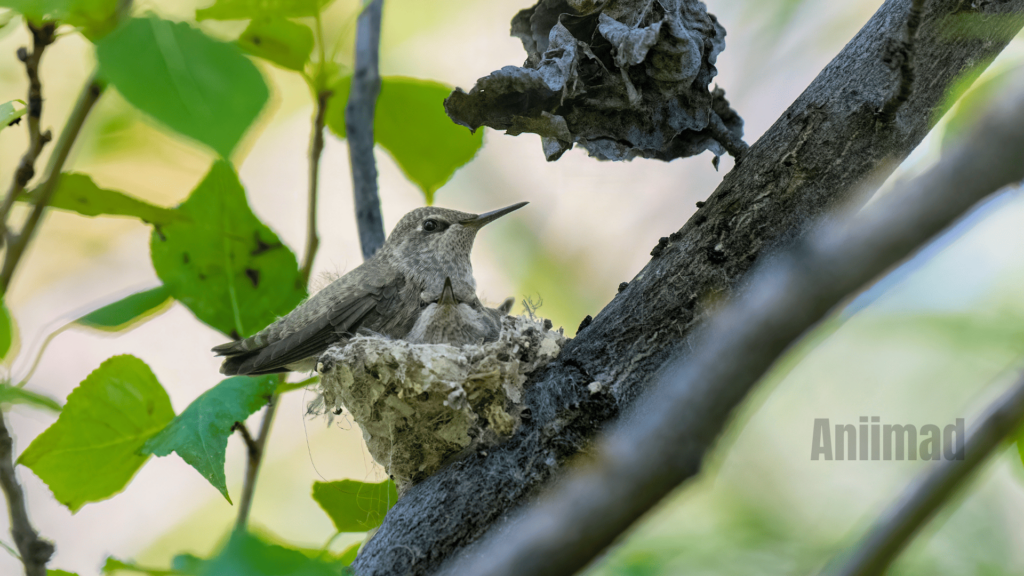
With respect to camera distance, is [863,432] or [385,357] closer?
[385,357]

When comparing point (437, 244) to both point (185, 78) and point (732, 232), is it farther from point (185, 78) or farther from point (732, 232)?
point (185, 78)

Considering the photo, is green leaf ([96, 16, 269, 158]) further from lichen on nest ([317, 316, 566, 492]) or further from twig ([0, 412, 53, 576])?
lichen on nest ([317, 316, 566, 492])

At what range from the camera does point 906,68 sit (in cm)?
137

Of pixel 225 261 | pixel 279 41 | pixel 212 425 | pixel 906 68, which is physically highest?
pixel 279 41

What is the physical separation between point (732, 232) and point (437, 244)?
63.3 inches

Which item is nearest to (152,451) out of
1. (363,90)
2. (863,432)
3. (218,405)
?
(218,405)

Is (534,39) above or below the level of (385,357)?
above

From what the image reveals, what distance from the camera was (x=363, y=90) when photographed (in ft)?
7.71

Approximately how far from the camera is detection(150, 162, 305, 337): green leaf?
2148 mm

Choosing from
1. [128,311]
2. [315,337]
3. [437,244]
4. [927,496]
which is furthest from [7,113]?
[437,244]

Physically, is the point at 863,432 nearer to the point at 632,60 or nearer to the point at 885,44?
the point at 885,44

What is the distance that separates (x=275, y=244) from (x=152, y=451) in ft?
2.44

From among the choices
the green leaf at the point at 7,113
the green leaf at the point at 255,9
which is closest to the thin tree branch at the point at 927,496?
the green leaf at the point at 255,9

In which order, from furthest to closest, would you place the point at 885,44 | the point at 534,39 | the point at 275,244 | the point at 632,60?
the point at 275,244 → the point at 534,39 → the point at 632,60 → the point at 885,44
